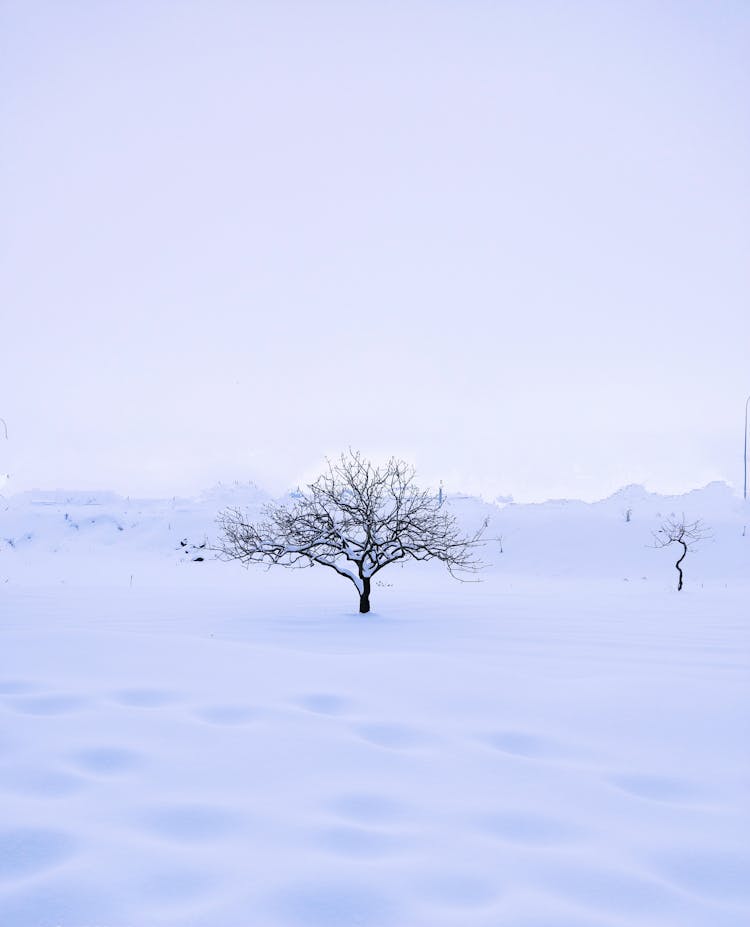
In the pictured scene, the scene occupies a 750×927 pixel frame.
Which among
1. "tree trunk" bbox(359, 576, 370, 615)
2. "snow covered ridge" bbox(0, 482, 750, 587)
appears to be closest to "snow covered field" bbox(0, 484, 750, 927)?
"tree trunk" bbox(359, 576, 370, 615)

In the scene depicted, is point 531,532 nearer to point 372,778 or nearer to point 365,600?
point 365,600

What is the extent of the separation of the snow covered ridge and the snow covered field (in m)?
18.3

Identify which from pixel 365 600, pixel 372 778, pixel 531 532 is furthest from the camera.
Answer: pixel 531 532

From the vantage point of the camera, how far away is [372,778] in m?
4.34

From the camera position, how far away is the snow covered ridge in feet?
95.9

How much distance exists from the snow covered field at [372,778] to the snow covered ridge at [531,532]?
18.3 metres

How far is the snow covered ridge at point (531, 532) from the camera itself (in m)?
29.2

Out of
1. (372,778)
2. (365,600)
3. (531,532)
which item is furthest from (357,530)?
(531,532)

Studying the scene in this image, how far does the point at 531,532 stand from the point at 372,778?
30.4 metres

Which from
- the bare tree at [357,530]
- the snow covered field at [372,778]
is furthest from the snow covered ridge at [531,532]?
the snow covered field at [372,778]

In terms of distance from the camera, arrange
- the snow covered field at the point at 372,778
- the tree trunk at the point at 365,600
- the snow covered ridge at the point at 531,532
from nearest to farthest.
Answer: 1. the snow covered field at the point at 372,778
2. the tree trunk at the point at 365,600
3. the snow covered ridge at the point at 531,532

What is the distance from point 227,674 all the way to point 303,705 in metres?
1.28

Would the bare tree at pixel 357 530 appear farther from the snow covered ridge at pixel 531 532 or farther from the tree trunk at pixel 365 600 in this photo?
the snow covered ridge at pixel 531 532

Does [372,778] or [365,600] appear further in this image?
[365,600]
